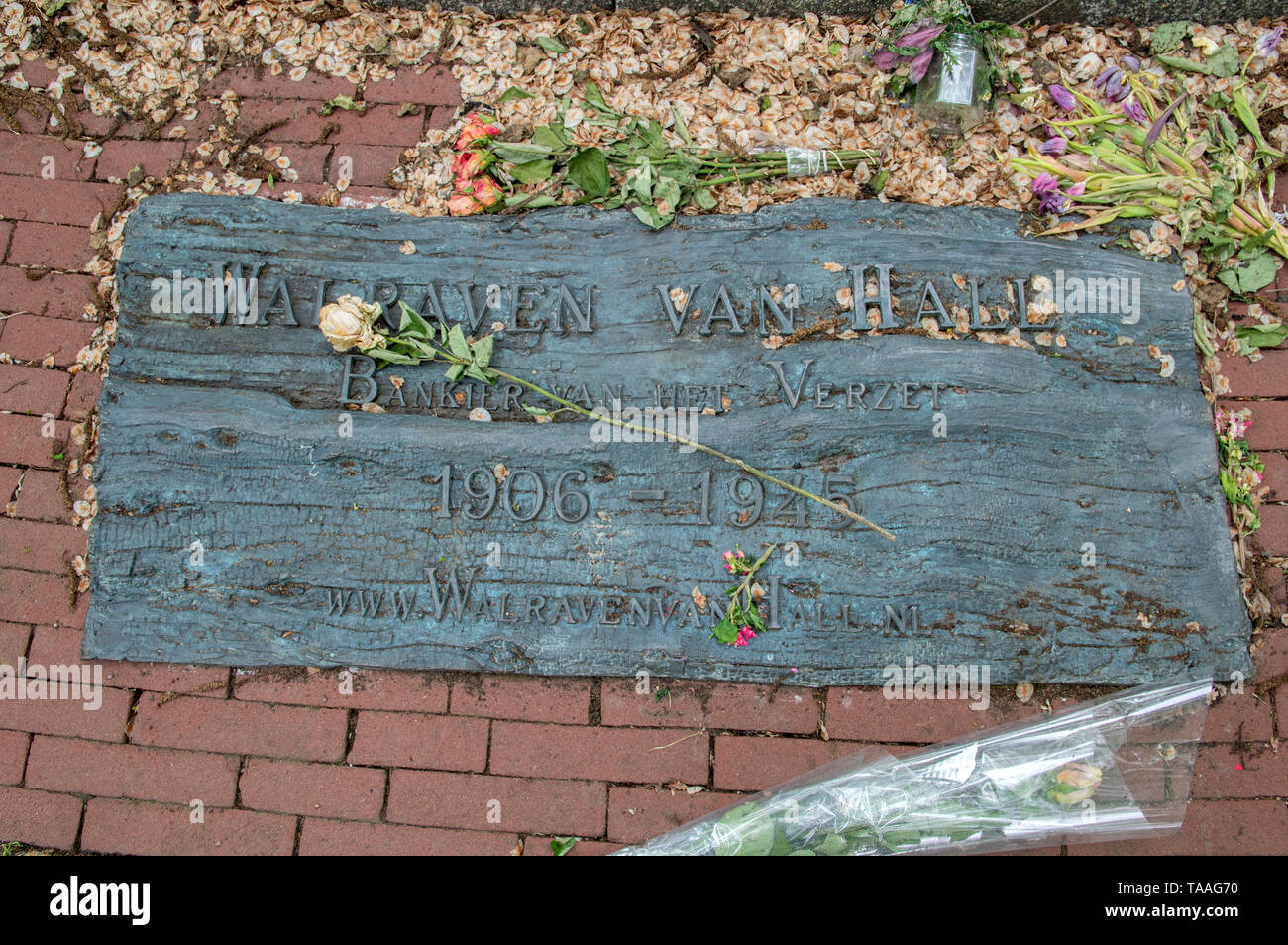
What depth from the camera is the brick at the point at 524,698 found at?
227cm

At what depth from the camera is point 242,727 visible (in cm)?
228

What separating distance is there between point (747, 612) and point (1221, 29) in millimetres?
2591

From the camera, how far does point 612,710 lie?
2.26 metres

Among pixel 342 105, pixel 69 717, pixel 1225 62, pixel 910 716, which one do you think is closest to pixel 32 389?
pixel 69 717

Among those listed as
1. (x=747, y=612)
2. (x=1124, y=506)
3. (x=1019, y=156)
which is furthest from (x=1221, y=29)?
(x=747, y=612)

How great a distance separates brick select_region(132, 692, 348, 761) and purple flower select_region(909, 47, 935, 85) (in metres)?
2.72

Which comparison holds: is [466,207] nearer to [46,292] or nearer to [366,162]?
[366,162]

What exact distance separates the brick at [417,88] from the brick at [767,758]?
2335 millimetres

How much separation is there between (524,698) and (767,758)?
2.41 ft

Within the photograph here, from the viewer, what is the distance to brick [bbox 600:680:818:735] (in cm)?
225

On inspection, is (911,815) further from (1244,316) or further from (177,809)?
(177,809)

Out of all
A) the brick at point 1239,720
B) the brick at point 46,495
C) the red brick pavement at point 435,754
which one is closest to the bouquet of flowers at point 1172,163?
the red brick pavement at point 435,754

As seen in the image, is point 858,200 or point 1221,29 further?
point 1221,29
